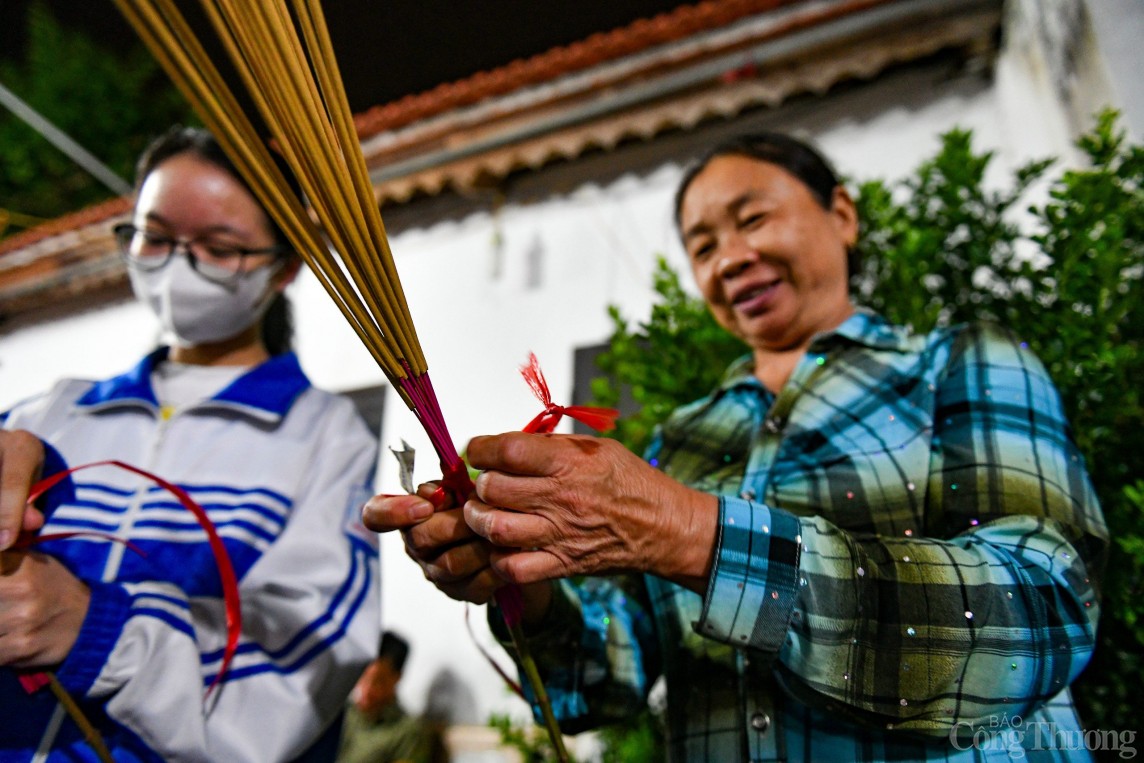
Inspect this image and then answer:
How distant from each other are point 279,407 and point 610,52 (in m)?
2.93

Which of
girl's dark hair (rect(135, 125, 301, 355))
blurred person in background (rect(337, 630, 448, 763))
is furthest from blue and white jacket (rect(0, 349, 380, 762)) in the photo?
blurred person in background (rect(337, 630, 448, 763))

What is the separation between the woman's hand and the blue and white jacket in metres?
0.59

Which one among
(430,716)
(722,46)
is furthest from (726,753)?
(722,46)

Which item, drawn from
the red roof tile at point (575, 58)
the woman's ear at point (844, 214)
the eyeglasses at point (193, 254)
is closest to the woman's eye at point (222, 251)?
the eyeglasses at point (193, 254)

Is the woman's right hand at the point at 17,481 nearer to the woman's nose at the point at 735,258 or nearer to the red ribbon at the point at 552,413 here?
the red ribbon at the point at 552,413

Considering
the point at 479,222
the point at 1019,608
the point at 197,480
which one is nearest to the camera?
the point at 1019,608

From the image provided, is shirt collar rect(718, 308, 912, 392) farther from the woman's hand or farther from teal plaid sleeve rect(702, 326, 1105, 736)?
the woman's hand

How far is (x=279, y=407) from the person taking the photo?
133 cm

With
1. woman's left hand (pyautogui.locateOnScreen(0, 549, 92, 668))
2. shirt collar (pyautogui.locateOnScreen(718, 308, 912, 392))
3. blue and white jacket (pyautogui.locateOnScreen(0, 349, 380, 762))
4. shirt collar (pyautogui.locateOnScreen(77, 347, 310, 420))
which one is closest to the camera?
woman's left hand (pyautogui.locateOnScreen(0, 549, 92, 668))

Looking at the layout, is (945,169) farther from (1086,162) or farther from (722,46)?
(722,46)

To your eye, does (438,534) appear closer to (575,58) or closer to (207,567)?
(207,567)

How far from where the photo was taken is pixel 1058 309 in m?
1.50

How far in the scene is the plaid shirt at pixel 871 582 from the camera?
74 cm

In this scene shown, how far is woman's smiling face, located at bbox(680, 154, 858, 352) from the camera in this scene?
1.32 m
